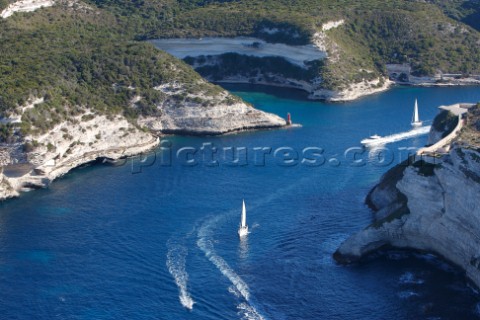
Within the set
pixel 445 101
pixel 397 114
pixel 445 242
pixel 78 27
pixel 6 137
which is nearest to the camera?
pixel 445 242

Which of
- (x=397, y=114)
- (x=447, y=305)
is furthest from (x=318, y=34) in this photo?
(x=447, y=305)

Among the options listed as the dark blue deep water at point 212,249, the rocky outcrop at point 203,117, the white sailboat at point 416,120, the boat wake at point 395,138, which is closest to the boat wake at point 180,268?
the dark blue deep water at point 212,249

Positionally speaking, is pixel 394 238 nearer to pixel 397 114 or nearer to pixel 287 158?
pixel 287 158

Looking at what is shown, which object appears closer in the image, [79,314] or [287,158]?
[79,314]

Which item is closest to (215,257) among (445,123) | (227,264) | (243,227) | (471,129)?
(227,264)

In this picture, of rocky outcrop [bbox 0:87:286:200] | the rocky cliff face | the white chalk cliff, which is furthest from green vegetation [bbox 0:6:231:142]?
the rocky cliff face

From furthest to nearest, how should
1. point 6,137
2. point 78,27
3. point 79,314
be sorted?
point 78,27 < point 6,137 < point 79,314

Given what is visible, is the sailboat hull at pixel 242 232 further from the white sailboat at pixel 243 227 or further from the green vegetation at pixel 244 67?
the green vegetation at pixel 244 67
